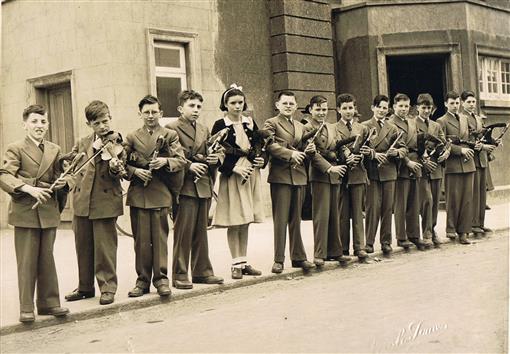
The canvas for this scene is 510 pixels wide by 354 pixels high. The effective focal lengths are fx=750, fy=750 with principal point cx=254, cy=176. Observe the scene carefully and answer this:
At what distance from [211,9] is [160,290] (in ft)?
27.2

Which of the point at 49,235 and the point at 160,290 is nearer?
the point at 49,235

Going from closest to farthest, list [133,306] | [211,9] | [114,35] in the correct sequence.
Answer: [133,306], [114,35], [211,9]

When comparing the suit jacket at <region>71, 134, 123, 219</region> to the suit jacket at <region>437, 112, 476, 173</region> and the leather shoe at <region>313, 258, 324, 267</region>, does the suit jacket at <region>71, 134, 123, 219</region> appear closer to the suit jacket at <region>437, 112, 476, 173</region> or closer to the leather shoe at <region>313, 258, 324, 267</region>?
the leather shoe at <region>313, 258, 324, 267</region>

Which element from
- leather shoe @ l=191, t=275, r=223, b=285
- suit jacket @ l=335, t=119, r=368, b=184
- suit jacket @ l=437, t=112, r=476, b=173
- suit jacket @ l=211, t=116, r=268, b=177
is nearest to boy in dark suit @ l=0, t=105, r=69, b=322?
leather shoe @ l=191, t=275, r=223, b=285

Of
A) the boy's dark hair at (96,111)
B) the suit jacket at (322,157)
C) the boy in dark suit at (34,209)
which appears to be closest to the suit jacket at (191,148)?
the boy's dark hair at (96,111)

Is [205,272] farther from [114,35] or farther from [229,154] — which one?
[114,35]

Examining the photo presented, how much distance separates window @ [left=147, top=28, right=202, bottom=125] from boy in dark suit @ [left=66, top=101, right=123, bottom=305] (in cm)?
615

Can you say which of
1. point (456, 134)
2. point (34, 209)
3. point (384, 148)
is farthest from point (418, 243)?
point (34, 209)

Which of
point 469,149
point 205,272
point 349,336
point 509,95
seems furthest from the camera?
point 509,95

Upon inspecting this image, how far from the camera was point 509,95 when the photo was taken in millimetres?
17906

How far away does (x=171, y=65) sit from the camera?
1373 centimetres

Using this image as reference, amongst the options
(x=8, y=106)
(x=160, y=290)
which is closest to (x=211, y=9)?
(x=8, y=106)

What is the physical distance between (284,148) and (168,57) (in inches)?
233
